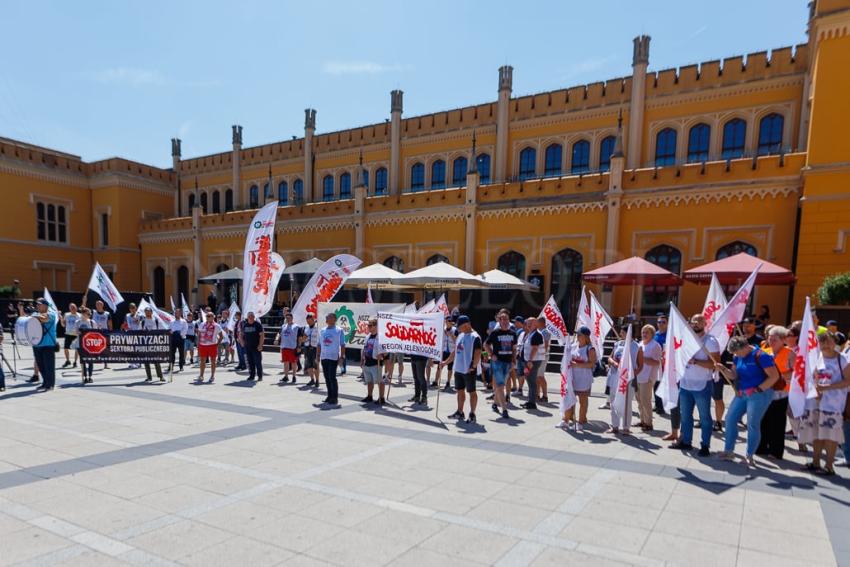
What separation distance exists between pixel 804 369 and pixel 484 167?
22.6 metres

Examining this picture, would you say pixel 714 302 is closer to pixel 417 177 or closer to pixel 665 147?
pixel 665 147

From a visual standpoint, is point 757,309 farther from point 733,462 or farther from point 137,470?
point 137,470

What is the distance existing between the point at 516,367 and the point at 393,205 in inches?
612

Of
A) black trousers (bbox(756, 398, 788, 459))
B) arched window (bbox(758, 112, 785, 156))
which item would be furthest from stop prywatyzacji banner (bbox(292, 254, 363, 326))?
arched window (bbox(758, 112, 785, 156))

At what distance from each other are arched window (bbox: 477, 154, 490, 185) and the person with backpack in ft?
71.4

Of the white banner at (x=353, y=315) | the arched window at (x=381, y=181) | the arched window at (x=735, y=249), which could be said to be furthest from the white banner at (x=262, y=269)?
the arched window at (x=381, y=181)

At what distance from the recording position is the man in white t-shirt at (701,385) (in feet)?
21.6

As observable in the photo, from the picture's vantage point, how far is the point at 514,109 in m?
26.0

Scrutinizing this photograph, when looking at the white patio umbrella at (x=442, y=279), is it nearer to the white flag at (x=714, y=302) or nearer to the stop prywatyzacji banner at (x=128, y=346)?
the stop prywatyzacji banner at (x=128, y=346)

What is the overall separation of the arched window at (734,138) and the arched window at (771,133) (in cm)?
66

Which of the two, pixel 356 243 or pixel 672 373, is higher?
pixel 356 243

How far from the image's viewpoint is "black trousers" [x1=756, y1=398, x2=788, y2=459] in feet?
21.6

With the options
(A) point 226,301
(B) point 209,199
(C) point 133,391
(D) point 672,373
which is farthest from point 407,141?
(D) point 672,373

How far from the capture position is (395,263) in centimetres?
2511
